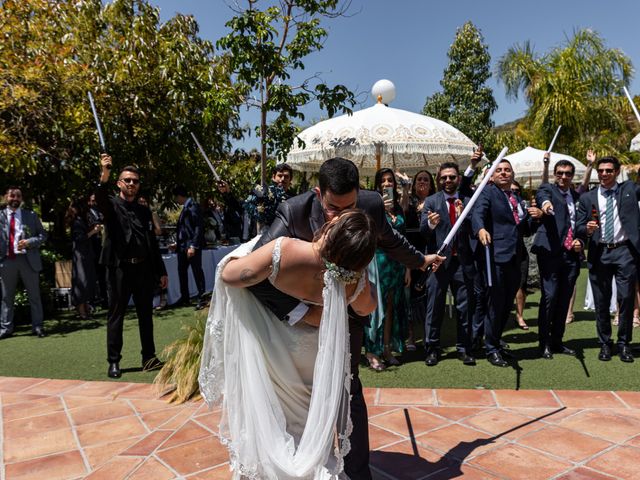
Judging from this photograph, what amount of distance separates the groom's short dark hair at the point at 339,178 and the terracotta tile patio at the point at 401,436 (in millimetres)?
1732

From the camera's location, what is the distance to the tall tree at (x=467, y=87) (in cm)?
2784

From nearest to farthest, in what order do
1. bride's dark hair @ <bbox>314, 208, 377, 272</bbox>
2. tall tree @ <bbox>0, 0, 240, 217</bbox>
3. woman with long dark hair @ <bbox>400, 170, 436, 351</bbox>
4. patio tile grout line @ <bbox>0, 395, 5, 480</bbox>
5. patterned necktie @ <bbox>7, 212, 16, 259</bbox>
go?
1. bride's dark hair @ <bbox>314, 208, 377, 272</bbox>
2. patio tile grout line @ <bbox>0, 395, 5, 480</bbox>
3. woman with long dark hair @ <bbox>400, 170, 436, 351</bbox>
4. patterned necktie @ <bbox>7, 212, 16, 259</bbox>
5. tall tree @ <bbox>0, 0, 240, 217</bbox>

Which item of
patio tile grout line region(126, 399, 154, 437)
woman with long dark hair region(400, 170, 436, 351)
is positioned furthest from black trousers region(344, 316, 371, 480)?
woman with long dark hair region(400, 170, 436, 351)

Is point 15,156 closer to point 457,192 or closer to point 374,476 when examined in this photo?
point 457,192

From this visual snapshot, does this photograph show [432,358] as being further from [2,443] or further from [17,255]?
[17,255]

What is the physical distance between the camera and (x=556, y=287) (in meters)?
5.40

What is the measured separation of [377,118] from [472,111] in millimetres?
23318

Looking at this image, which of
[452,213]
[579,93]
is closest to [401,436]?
[452,213]

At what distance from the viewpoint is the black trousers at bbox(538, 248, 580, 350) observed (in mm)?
5383

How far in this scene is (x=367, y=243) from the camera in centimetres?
200

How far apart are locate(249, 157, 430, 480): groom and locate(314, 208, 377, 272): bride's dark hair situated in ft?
1.31

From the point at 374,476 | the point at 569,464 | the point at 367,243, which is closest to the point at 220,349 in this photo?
the point at 367,243

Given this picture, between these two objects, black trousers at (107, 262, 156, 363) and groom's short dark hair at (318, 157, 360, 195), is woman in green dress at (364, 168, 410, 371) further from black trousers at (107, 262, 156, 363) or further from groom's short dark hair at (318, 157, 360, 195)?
groom's short dark hair at (318, 157, 360, 195)

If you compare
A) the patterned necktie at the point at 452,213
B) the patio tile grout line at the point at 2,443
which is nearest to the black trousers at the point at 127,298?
the patio tile grout line at the point at 2,443
